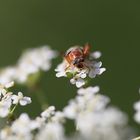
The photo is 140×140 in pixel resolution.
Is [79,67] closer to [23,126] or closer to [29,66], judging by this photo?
[23,126]

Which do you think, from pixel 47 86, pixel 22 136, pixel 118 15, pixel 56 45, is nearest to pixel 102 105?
pixel 22 136

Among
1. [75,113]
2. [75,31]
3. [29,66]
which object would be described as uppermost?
[75,31]

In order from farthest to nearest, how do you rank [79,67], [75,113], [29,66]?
[29,66] < [79,67] < [75,113]

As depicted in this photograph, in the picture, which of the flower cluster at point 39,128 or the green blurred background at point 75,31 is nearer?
the flower cluster at point 39,128

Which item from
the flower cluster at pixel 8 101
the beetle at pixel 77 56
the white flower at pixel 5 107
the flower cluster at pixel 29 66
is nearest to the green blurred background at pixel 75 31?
the flower cluster at pixel 29 66

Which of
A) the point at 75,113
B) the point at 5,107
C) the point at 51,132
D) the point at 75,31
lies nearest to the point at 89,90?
the point at 75,113

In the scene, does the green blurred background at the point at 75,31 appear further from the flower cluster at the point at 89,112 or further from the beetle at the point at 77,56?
the flower cluster at the point at 89,112

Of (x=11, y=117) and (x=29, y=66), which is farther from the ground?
(x=29, y=66)

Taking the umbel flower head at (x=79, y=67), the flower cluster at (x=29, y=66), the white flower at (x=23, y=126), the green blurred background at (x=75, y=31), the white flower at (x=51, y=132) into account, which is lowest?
the white flower at (x=51, y=132)
